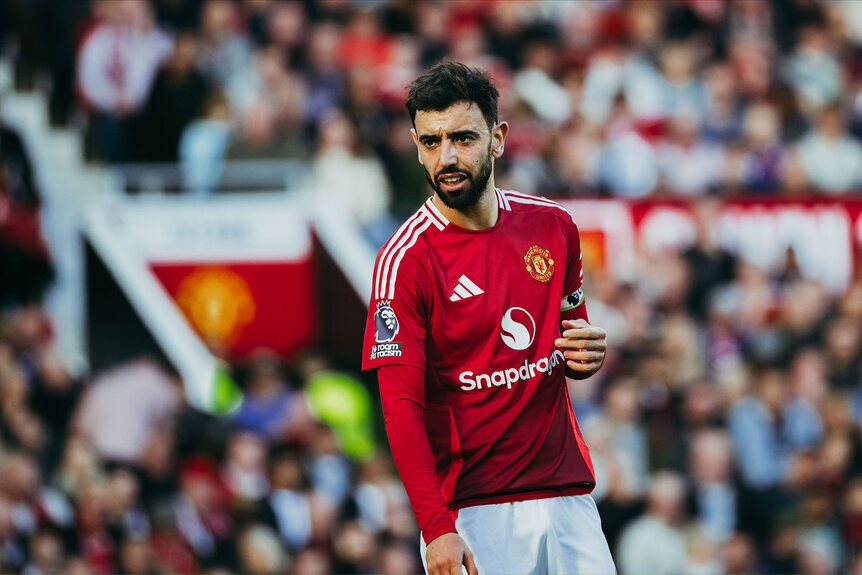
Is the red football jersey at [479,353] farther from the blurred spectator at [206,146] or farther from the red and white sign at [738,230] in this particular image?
the blurred spectator at [206,146]

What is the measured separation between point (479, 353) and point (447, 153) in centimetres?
66

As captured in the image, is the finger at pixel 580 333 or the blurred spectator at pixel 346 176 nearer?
the finger at pixel 580 333

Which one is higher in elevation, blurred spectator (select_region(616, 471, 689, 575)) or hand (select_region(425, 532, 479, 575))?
hand (select_region(425, 532, 479, 575))

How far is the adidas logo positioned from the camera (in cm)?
452

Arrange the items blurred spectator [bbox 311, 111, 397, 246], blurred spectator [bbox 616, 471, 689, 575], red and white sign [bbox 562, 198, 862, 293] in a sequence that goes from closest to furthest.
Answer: blurred spectator [bbox 616, 471, 689, 575]
red and white sign [bbox 562, 198, 862, 293]
blurred spectator [bbox 311, 111, 397, 246]

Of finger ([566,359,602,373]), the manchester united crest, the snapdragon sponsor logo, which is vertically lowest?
the snapdragon sponsor logo

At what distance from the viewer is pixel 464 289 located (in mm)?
4531

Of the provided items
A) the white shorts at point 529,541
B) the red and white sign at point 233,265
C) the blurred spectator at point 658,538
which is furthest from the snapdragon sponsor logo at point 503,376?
the red and white sign at point 233,265

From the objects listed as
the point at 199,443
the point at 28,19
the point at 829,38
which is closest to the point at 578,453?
the point at 199,443

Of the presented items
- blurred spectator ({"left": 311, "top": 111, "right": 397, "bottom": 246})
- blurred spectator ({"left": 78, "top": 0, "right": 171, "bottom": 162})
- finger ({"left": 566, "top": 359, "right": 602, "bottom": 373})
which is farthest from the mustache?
blurred spectator ({"left": 78, "top": 0, "right": 171, "bottom": 162})

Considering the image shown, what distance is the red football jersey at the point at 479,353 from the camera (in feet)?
14.8

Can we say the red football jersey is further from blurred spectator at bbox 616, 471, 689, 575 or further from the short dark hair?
blurred spectator at bbox 616, 471, 689, 575

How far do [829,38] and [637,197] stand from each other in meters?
3.97

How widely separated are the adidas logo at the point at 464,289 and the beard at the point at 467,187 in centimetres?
24
